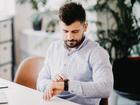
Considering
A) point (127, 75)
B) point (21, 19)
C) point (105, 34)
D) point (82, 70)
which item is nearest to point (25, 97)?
point (82, 70)

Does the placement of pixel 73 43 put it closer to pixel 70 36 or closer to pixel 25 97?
pixel 70 36

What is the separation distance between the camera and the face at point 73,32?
1.84 metres

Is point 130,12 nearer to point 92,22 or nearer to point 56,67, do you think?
point 92,22

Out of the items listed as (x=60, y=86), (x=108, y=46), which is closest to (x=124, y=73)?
(x=108, y=46)

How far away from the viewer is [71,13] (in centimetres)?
182

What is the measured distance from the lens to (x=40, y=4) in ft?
11.4

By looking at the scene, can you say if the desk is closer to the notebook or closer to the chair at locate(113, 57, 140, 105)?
the notebook

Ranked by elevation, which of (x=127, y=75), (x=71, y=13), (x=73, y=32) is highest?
(x=71, y=13)

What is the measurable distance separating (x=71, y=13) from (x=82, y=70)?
35cm

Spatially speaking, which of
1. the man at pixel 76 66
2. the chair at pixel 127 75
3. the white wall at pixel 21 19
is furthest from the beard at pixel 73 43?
the white wall at pixel 21 19

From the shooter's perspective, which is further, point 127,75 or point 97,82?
point 127,75

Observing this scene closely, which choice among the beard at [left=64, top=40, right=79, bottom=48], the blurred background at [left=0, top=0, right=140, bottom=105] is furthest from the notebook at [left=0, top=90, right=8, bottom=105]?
the blurred background at [left=0, top=0, right=140, bottom=105]

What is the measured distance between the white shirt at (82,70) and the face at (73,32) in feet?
0.19

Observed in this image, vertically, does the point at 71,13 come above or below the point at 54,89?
above
